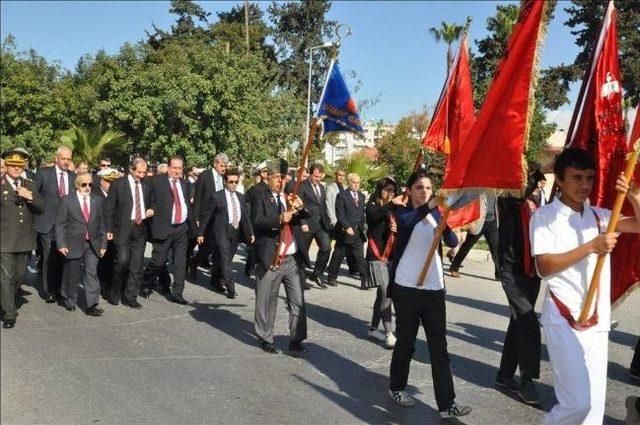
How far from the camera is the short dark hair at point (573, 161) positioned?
3656mm

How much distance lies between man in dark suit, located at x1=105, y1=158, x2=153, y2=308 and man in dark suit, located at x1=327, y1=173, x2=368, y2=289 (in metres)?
3.20

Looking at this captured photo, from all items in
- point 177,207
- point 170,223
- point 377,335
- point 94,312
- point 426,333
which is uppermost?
point 177,207

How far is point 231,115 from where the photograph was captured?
26984 millimetres

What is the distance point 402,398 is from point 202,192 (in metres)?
5.81

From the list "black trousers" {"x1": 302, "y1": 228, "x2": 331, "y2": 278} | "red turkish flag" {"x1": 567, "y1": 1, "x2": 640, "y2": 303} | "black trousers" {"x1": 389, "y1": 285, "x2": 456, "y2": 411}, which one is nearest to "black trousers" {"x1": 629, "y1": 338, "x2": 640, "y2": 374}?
"red turkish flag" {"x1": 567, "y1": 1, "x2": 640, "y2": 303}

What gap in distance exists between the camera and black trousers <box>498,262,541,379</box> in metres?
5.41

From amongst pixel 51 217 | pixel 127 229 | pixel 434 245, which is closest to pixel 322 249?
pixel 127 229

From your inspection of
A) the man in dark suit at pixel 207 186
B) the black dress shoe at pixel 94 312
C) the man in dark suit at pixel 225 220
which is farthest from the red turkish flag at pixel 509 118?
the man in dark suit at pixel 207 186

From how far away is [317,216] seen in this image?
1112 centimetres

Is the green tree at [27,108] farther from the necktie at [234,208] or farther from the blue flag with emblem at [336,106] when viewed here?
the blue flag with emblem at [336,106]

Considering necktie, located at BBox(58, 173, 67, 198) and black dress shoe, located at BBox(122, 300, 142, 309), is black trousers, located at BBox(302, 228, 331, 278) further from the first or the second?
necktie, located at BBox(58, 173, 67, 198)

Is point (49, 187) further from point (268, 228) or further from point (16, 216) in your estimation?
point (268, 228)

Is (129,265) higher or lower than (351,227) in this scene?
lower

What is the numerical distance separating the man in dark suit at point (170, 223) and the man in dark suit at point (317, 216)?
2324 millimetres
